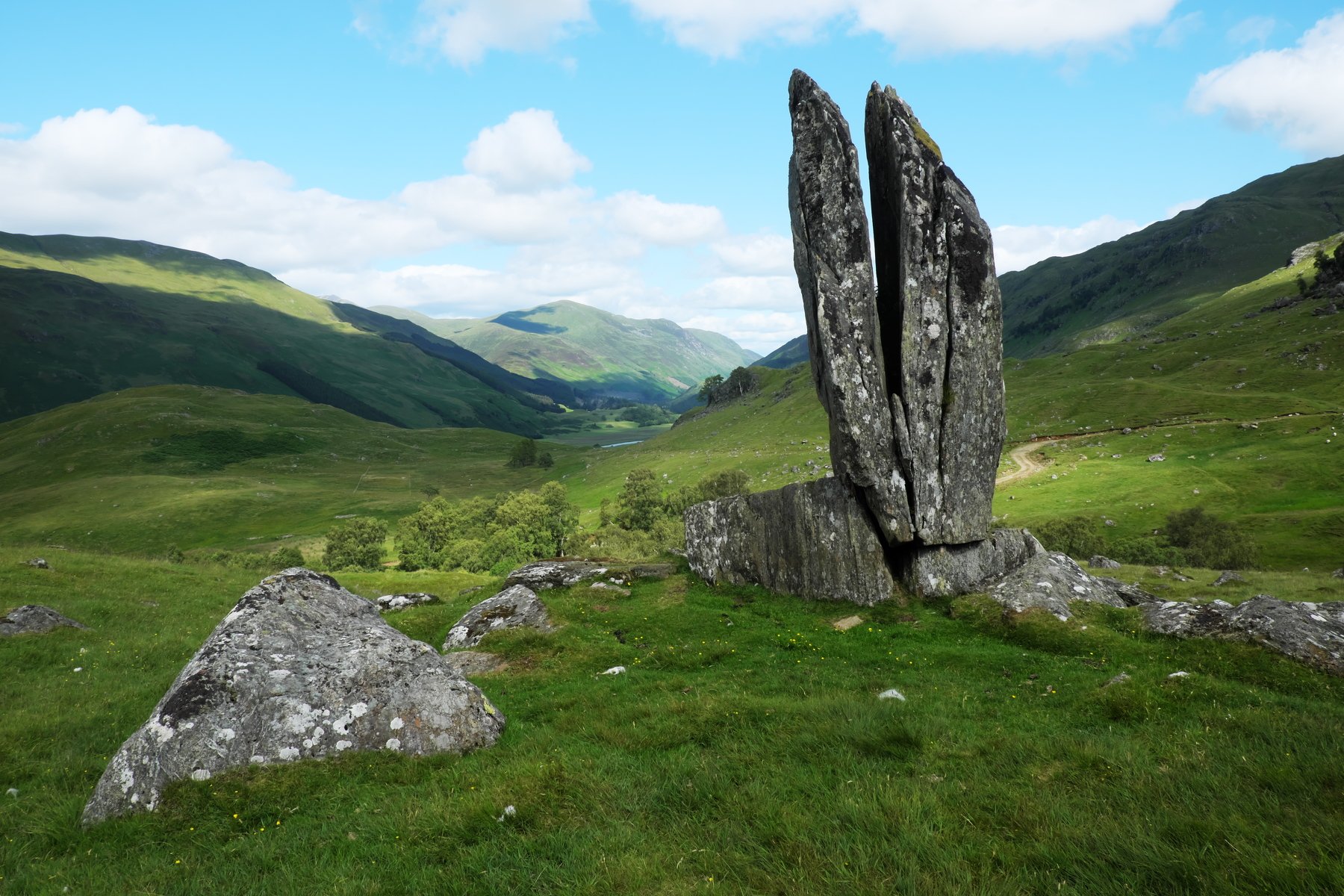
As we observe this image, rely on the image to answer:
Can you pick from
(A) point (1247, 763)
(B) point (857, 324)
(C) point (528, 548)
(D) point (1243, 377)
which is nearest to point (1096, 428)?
(D) point (1243, 377)

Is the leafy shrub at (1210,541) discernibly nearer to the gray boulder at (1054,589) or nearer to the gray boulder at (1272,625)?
the gray boulder at (1054,589)

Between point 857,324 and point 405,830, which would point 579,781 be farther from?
point 857,324

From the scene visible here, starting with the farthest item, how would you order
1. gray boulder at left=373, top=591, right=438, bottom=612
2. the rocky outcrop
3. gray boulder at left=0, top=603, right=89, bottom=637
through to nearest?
gray boulder at left=373, top=591, right=438, bottom=612
the rocky outcrop
gray boulder at left=0, top=603, right=89, bottom=637

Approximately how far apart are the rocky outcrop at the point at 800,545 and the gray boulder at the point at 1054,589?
4.78 m

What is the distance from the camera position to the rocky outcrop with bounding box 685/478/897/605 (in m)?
28.8

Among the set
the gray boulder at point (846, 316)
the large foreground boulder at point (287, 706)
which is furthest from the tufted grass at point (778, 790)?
the gray boulder at point (846, 316)

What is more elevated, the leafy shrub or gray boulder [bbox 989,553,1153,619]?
gray boulder [bbox 989,553,1153,619]

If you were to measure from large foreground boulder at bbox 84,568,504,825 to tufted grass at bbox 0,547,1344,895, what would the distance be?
567mm

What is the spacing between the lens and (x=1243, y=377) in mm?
135000

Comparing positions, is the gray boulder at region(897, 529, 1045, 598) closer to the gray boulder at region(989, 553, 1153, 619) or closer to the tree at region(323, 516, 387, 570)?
the gray boulder at region(989, 553, 1153, 619)

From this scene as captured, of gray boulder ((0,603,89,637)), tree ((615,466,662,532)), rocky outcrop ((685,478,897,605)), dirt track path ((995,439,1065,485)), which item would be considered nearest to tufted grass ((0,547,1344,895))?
gray boulder ((0,603,89,637))

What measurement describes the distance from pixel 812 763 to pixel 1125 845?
191 inches

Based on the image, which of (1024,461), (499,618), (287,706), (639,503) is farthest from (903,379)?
(1024,461)

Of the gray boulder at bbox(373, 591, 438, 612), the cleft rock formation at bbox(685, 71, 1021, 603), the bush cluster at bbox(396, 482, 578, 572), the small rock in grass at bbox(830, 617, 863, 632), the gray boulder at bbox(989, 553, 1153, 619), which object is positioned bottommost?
the bush cluster at bbox(396, 482, 578, 572)
